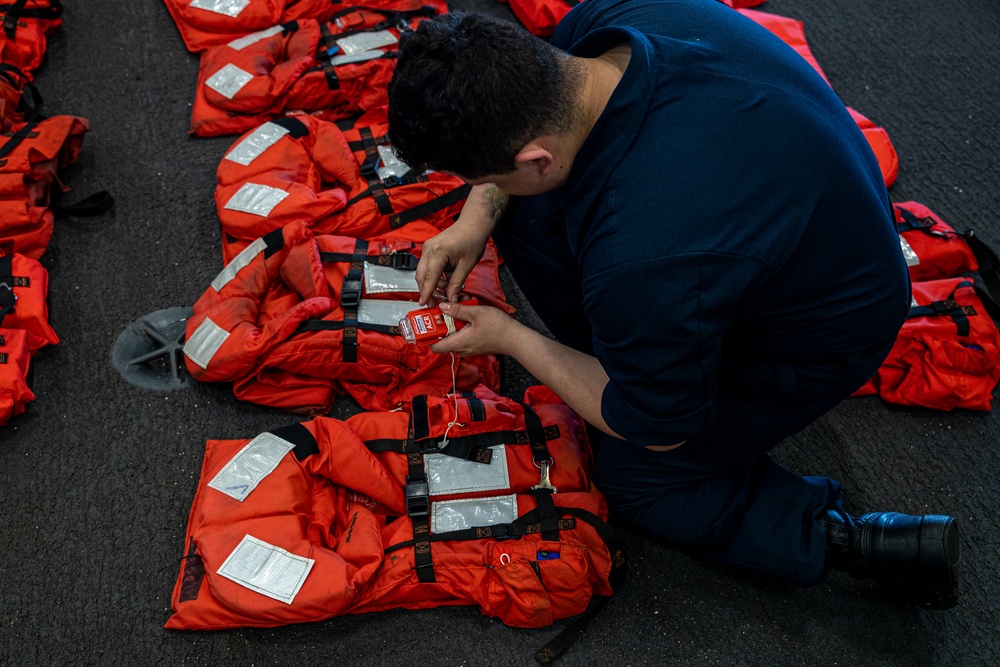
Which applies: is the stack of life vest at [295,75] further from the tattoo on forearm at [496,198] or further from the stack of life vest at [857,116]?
the stack of life vest at [857,116]

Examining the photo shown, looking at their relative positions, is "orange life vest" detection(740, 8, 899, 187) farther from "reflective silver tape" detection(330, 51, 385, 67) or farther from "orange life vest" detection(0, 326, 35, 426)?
"orange life vest" detection(0, 326, 35, 426)

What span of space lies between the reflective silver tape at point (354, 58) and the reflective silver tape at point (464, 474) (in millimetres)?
1347

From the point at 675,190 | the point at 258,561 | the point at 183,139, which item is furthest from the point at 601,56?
the point at 183,139

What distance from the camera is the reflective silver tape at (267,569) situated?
149cm

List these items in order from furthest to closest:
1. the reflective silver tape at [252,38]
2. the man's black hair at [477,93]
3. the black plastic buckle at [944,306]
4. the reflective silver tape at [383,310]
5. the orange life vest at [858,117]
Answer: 1. the reflective silver tape at [252,38]
2. the orange life vest at [858,117]
3. the black plastic buckle at [944,306]
4. the reflective silver tape at [383,310]
5. the man's black hair at [477,93]

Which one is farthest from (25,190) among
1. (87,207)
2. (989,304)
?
(989,304)

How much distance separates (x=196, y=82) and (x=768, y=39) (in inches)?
79.4

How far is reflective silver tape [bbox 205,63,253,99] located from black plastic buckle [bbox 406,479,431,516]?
Result: 141cm

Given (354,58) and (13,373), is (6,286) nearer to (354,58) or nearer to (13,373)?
(13,373)

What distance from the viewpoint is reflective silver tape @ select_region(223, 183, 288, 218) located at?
2.03m

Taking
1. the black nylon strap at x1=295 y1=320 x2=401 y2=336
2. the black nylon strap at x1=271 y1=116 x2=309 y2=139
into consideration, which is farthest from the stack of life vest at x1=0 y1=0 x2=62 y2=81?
the black nylon strap at x1=295 y1=320 x2=401 y2=336

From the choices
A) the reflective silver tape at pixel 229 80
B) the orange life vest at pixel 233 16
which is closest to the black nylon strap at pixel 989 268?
the orange life vest at pixel 233 16

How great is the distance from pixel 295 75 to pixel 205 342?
38.7 inches

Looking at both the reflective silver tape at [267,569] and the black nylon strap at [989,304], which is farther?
the black nylon strap at [989,304]
